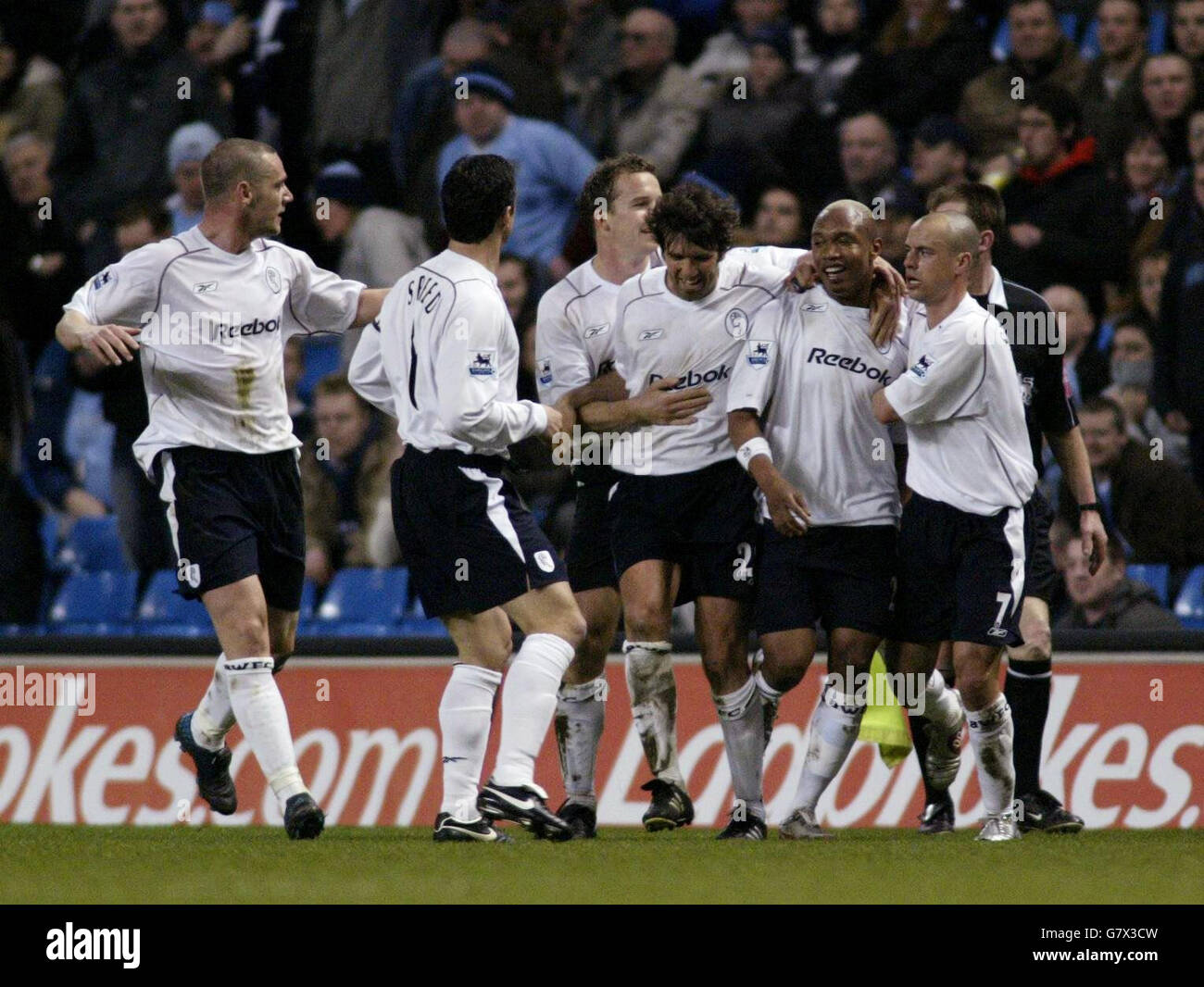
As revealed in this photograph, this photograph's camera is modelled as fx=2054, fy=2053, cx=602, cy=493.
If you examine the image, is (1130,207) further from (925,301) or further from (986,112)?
(925,301)

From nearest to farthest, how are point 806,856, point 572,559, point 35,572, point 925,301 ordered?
point 806,856, point 925,301, point 572,559, point 35,572

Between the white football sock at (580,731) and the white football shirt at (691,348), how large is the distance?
900mm

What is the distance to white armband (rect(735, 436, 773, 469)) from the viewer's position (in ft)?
23.1

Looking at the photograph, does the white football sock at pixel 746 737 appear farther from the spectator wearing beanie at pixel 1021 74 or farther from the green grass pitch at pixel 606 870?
the spectator wearing beanie at pixel 1021 74

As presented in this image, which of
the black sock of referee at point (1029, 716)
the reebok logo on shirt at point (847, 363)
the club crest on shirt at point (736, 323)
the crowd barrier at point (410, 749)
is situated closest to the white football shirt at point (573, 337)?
the club crest on shirt at point (736, 323)

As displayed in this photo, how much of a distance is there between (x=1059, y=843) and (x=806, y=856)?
1.12m

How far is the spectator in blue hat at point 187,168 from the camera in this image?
12055mm

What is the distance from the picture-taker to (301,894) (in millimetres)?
5363

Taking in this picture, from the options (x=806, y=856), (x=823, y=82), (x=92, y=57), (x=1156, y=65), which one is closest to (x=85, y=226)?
(x=92, y=57)

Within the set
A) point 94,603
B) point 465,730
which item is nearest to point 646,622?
point 465,730

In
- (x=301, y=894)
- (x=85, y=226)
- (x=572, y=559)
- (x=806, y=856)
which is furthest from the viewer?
(x=85, y=226)

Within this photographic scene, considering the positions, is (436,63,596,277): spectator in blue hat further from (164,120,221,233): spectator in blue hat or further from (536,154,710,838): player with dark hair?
(536,154,710,838): player with dark hair

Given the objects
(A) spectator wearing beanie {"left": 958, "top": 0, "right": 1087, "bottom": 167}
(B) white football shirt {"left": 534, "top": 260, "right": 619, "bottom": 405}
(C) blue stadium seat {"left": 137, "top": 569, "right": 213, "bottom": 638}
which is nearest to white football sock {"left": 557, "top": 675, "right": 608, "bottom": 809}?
(B) white football shirt {"left": 534, "top": 260, "right": 619, "bottom": 405}

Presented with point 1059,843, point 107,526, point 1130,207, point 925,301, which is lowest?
point 1059,843
